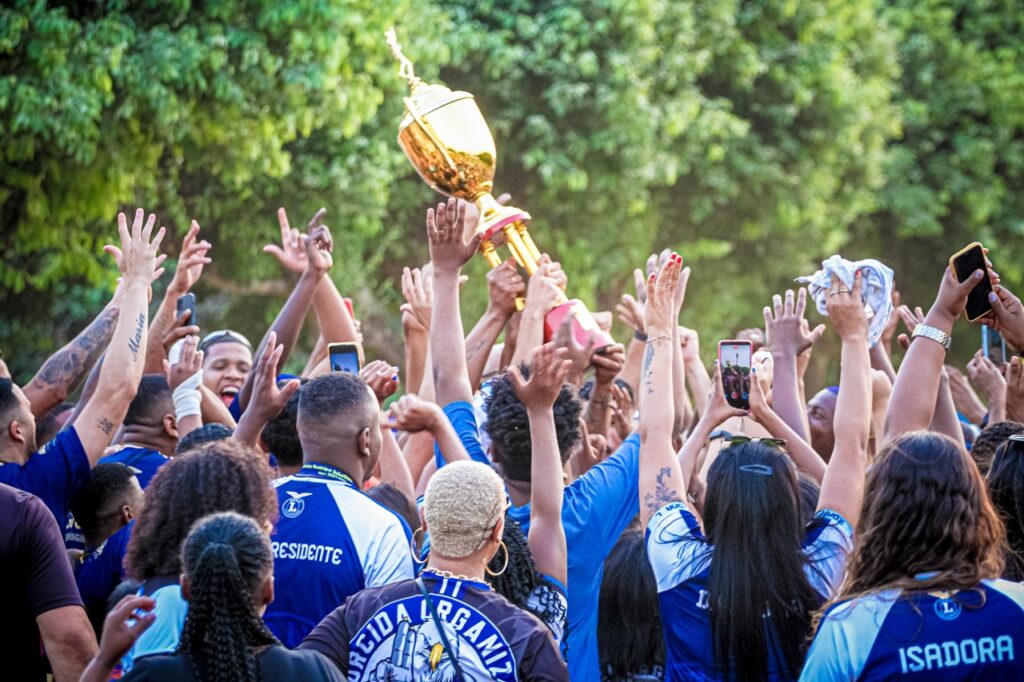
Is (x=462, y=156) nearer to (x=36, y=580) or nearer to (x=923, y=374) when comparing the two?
(x=923, y=374)

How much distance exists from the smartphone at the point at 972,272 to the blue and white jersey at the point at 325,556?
7.53ft

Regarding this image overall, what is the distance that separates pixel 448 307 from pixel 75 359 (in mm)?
1768

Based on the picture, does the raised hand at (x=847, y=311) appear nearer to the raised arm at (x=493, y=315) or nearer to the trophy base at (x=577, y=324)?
the trophy base at (x=577, y=324)

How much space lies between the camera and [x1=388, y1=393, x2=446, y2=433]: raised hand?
4449 millimetres

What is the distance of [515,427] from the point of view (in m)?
4.64

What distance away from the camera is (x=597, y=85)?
1574 cm

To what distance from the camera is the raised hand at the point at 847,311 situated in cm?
488

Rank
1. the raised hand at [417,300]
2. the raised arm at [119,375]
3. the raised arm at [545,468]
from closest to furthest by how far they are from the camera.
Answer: the raised arm at [545,468]
the raised arm at [119,375]
the raised hand at [417,300]

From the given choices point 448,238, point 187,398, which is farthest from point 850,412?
point 187,398

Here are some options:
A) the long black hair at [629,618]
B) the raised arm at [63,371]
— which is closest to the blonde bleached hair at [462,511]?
the long black hair at [629,618]

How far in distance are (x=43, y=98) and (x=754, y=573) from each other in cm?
784

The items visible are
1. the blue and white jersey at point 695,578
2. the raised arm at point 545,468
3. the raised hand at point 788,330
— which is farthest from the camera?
the raised hand at point 788,330

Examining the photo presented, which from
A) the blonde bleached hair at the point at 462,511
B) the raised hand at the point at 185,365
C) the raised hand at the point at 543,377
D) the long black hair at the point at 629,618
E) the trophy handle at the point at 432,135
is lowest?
the long black hair at the point at 629,618

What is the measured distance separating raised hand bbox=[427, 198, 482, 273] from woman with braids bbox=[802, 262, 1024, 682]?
83.2 inches
